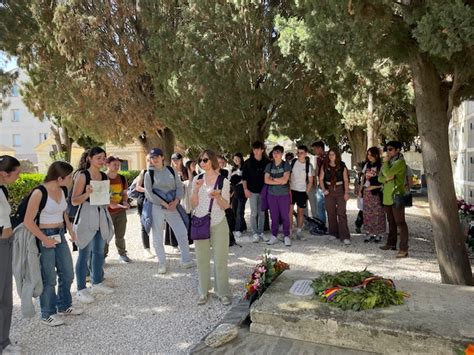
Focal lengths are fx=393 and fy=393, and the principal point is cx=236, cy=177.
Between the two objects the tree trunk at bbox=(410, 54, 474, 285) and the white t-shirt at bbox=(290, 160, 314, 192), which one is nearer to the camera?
the tree trunk at bbox=(410, 54, 474, 285)

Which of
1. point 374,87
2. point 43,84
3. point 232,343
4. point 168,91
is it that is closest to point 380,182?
point 232,343

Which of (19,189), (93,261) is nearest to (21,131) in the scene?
(19,189)

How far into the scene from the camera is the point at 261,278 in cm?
409

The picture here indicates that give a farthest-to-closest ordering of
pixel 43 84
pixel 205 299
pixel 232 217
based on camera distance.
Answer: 1. pixel 43 84
2. pixel 232 217
3. pixel 205 299

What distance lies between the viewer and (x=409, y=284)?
4.03 meters

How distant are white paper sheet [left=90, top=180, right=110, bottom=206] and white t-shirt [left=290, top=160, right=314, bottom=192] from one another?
3.84 meters

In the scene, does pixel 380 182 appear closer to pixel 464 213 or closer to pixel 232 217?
pixel 464 213

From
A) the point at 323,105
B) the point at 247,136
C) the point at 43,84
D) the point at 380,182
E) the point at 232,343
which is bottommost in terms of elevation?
the point at 232,343

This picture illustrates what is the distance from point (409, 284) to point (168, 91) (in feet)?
28.3

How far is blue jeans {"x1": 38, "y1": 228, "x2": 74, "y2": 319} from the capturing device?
12.6 feet

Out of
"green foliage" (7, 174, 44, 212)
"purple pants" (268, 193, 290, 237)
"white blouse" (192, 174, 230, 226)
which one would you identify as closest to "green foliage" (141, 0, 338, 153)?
"purple pants" (268, 193, 290, 237)

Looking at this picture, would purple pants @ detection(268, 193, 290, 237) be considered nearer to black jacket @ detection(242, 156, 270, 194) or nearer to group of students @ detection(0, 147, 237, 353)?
black jacket @ detection(242, 156, 270, 194)

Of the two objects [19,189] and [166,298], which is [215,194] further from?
[19,189]

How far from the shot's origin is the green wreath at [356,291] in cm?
342
